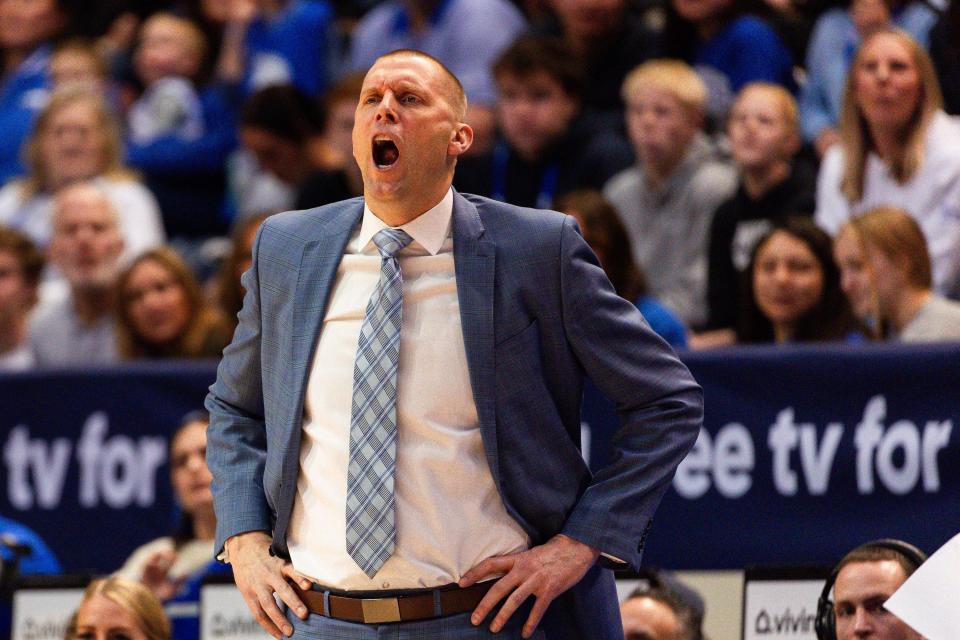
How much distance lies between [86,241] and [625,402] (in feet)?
14.9

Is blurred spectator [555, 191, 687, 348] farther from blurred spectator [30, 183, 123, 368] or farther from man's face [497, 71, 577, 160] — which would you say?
blurred spectator [30, 183, 123, 368]

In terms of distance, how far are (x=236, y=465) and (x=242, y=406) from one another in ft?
0.41

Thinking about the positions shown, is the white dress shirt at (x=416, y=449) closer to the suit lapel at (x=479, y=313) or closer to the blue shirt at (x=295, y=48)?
the suit lapel at (x=479, y=313)

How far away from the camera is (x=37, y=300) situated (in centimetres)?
733

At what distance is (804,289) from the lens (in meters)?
6.07

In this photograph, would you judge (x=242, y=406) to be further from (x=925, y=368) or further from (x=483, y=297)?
(x=925, y=368)

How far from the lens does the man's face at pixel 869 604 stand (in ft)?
13.6

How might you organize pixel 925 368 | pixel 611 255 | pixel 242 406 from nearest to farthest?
pixel 242 406 → pixel 925 368 → pixel 611 255

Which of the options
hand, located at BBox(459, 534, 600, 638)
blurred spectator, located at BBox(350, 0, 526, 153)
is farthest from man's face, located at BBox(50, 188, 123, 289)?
hand, located at BBox(459, 534, 600, 638)

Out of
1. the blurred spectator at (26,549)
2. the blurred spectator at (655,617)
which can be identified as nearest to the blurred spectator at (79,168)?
the blurred spectator at (26,549)

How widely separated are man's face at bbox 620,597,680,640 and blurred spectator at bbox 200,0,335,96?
16.1 feet

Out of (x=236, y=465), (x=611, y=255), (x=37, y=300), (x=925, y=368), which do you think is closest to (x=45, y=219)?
(x=37, y=300)

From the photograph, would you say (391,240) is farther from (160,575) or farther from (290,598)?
(160,575)

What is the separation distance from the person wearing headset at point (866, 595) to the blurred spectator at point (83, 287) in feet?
12.0
